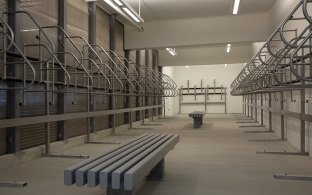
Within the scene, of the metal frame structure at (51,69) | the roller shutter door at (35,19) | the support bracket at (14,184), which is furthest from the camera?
the roller shutter door at (35,19)

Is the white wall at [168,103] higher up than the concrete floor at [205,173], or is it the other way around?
the white wall at [168,103]

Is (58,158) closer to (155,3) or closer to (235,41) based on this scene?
(155,3)

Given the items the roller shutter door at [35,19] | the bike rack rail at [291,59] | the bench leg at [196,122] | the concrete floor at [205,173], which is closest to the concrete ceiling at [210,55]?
the bench leg at [196,122]

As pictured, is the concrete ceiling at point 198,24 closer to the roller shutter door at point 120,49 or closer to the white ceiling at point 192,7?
the white ceiling at point 192,7

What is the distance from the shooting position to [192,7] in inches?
289

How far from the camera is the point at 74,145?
5.53m

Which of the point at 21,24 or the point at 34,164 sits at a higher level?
→ the point at 21,24

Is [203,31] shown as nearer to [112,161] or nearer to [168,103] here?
[112,161]

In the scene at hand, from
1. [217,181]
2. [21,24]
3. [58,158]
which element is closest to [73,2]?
[21,24]

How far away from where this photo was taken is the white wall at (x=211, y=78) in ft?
59.1

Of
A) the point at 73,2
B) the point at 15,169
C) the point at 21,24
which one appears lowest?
the point at 15,169

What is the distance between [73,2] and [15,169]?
3516 millimetres

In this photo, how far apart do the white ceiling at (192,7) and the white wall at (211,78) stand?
34.4ft

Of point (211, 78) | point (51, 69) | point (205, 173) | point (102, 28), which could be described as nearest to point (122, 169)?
point (205, 173)
